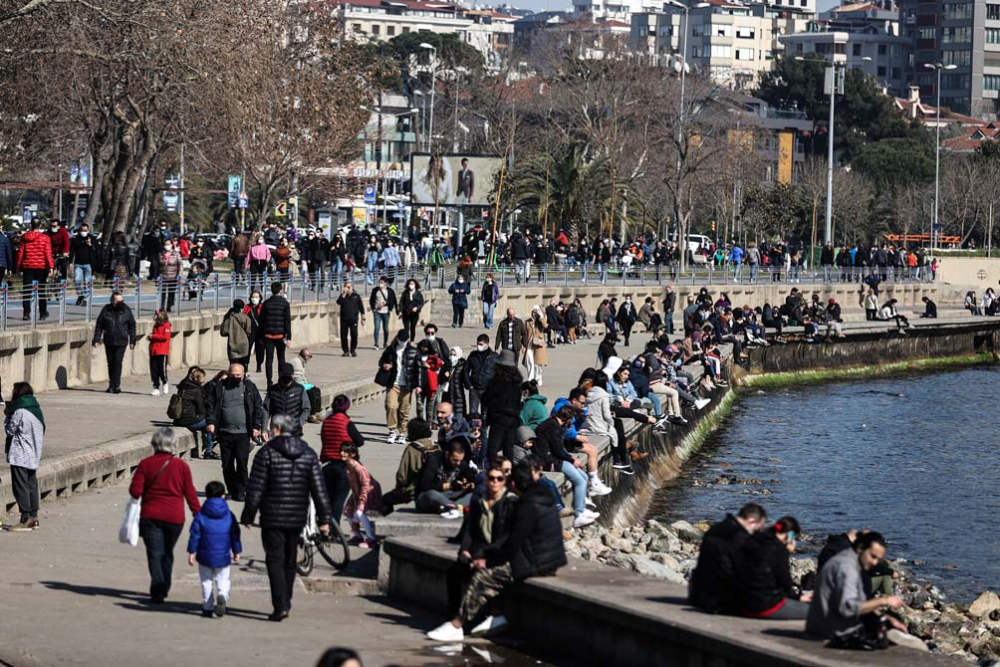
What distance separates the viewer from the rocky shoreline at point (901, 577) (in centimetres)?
1800

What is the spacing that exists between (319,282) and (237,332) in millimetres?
13783

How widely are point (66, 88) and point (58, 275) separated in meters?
10.3

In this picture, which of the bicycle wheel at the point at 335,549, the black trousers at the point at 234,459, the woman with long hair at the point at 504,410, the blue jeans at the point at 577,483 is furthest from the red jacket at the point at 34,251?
the bicycle wheel at the point at 335,549

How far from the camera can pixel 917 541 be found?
2753cm

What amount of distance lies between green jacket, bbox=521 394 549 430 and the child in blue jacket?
7711 millimetres

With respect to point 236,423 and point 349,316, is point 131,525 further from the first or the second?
point 349,316

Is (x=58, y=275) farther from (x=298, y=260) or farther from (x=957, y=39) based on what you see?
(x=957, y=39)

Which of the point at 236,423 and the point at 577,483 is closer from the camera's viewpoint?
the point at 236,423

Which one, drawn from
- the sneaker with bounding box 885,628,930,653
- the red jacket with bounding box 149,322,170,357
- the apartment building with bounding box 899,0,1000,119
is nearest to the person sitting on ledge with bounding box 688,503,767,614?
the sneaker with bounding box 885,628,930,653

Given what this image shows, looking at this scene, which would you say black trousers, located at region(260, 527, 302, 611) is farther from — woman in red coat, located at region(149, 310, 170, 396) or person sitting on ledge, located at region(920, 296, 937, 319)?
person sitting on ledge, located at region(920, 296, 937, 319)

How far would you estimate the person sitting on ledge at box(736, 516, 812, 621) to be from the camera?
11641mm

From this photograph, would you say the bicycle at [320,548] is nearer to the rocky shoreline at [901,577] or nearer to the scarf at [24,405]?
the rocky shoreline at [901,577]

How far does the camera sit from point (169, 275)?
107ft

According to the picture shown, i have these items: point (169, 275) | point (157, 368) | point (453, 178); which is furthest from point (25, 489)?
point (453, 178)
